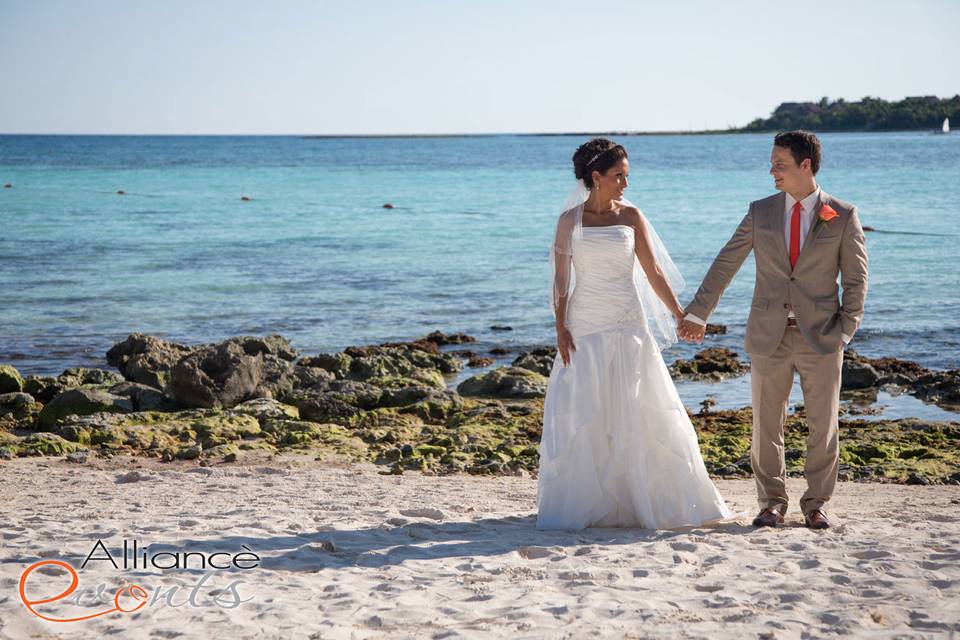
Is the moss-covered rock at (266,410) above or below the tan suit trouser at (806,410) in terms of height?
below

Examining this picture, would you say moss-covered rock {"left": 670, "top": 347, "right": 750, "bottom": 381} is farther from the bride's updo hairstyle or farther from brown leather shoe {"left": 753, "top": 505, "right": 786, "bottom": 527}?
the bride's updo hairstyle

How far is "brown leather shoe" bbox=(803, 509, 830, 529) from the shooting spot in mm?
6324

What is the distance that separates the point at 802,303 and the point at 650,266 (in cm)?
103

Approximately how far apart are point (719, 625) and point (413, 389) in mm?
7669

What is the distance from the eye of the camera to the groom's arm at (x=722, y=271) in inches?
252

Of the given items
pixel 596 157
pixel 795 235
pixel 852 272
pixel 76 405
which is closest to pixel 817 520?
pixel 852 272

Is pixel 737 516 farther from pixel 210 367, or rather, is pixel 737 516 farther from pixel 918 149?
pixel 918 149

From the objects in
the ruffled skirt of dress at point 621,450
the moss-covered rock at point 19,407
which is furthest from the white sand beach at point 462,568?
the moss-covered rock at point 19,407

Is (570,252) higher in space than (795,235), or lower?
lower

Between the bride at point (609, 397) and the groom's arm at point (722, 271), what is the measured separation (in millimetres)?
338

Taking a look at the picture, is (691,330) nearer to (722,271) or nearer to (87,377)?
(722,271)

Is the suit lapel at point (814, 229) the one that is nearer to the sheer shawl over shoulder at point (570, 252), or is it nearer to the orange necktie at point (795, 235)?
the orange necktie at point (795, 235)

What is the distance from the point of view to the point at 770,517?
21.2ft

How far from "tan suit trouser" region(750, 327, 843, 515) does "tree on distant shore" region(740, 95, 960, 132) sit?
140 metres
